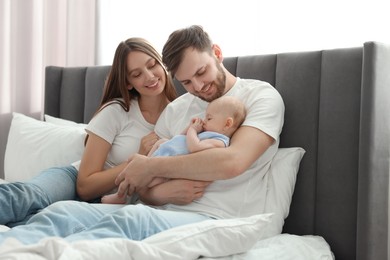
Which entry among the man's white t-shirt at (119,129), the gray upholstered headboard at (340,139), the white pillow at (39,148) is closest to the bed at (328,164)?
the gray upholstered headboard at (340,139)

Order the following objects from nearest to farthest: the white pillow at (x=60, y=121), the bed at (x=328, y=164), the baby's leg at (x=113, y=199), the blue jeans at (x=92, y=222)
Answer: the blue jeans at (x=92, y=222) → the bed at (x=328, y=164) → the baby's leg at (x=113, y=199) → the white pillow at (x=60, y=121)

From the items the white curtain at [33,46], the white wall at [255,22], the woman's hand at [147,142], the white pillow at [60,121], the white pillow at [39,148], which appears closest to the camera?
the woman's hand at [147,142]

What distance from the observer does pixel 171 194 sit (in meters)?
1.66

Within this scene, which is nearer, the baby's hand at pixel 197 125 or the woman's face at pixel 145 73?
the baby's hand at pixel 197 125

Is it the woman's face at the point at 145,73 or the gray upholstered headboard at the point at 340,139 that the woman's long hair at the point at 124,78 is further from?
the gray upholstered headboard at the point at 340,139

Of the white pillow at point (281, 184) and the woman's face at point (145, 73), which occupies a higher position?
the woman's face at point (145, 73)

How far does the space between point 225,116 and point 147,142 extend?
37 centimetres

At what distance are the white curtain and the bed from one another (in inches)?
57.1

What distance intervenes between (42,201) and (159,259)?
755mm

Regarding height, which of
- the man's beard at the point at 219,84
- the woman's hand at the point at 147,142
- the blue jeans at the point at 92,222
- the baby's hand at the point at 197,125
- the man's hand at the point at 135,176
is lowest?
the blue jeans at the point at 92,222

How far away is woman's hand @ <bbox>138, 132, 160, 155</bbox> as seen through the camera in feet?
6.20

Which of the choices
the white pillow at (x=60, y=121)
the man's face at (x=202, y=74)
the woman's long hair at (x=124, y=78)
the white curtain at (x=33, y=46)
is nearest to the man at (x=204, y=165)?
the man's face at (x=202, y=74)

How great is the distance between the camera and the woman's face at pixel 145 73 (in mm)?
1940

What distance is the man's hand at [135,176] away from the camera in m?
1.70
